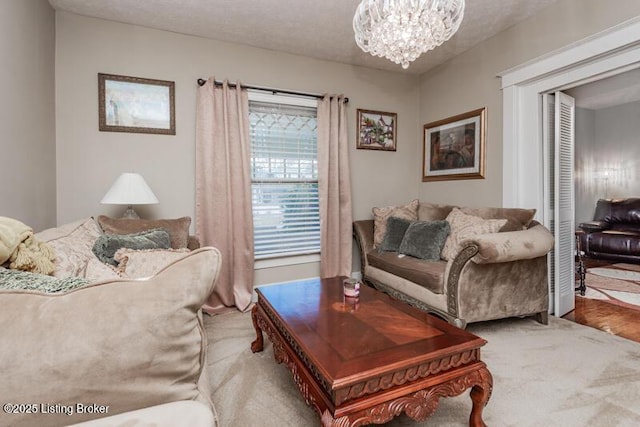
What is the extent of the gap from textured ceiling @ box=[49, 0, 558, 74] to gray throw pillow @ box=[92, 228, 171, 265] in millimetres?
1861

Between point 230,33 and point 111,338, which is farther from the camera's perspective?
point 230,33

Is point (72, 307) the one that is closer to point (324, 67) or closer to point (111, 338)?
point (111, 338)

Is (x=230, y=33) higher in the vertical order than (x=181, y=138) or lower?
higher

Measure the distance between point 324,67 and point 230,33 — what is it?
107 centimetres

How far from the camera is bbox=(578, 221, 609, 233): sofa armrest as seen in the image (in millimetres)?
4973

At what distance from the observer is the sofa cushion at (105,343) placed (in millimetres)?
547

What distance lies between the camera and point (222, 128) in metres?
3.04

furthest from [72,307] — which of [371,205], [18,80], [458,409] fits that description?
[371,205]

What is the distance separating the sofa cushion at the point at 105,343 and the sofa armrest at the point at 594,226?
6278 millimetres

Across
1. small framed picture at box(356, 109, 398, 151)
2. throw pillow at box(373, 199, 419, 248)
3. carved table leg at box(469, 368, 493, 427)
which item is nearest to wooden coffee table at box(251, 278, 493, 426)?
carved table leg at box(469, 368, 493, 427)

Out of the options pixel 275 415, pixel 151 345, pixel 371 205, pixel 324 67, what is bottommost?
pixel 275 415

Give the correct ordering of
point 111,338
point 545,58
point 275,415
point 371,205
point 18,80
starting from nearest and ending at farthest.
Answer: point 111,338
point 275,415
point 18,80
point 545,58
point 371,205

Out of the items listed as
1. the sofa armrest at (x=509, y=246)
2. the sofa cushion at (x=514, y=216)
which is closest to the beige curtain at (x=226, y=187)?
the sofa armrest at (x=509, y=246)

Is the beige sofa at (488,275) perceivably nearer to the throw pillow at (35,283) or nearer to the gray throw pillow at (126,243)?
the gray throw pillow at (126,243)
